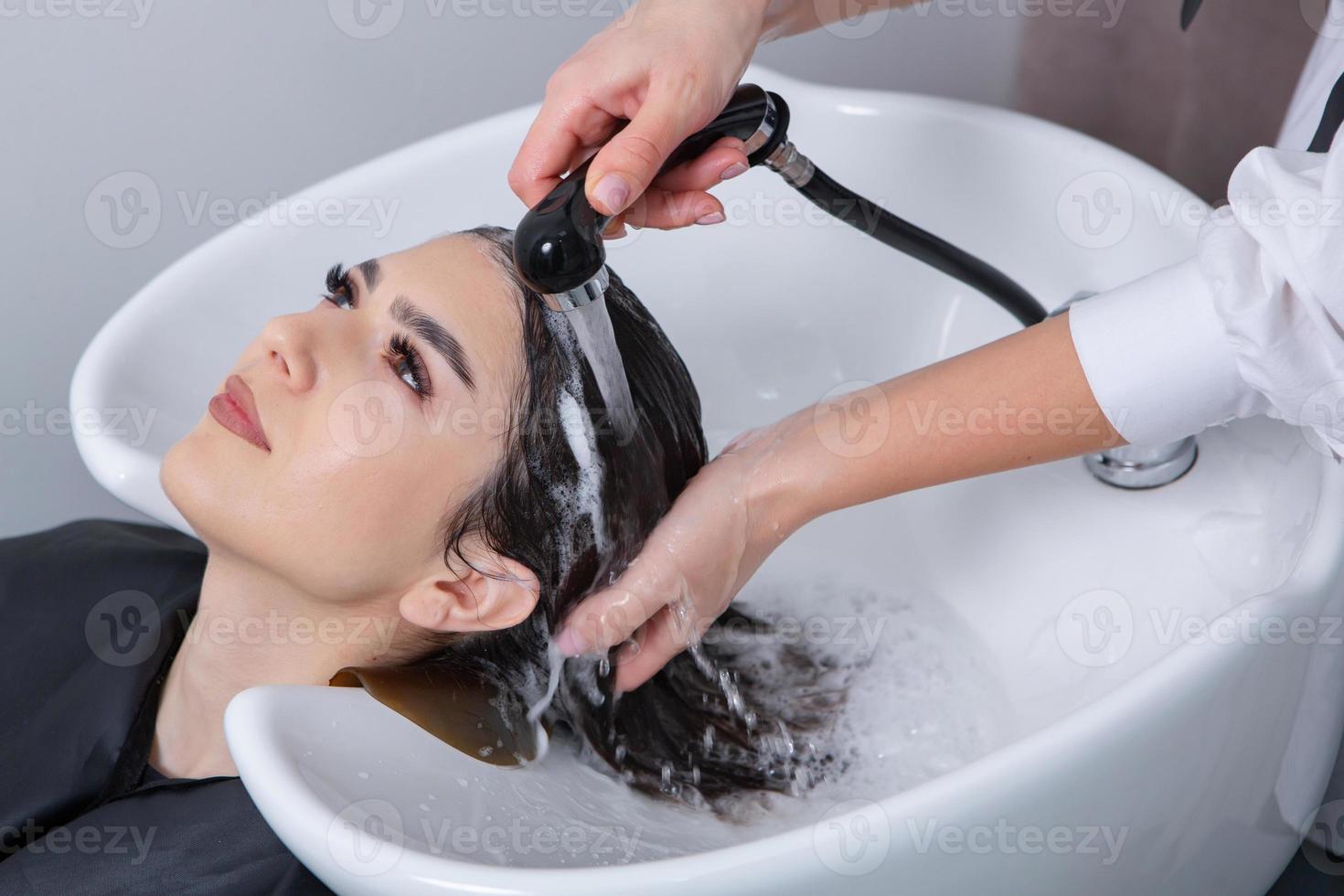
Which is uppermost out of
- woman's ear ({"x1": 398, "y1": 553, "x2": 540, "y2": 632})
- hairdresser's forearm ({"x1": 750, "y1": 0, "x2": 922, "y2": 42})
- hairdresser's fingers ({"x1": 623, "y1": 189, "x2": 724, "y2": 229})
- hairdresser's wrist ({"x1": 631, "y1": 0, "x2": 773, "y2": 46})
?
Answer: hairdresser's wrist ({"x1": 631, "y1": 0, "x2": 773, "y2": 46})

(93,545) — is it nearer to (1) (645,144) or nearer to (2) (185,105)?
(2) (185,105)

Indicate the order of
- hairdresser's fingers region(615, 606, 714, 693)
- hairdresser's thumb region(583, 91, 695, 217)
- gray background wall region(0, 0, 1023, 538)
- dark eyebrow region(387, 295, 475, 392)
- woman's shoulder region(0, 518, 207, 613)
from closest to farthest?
hairdresser's thumb region(583, 91, 695, 217) < dark eyebrow region(387, 295, 475, 392) < hairdresser's fingers region(615, 606, 714, 693) < woman's shoulder region(0, 518, 207, 613) < gray background wall region(0, 0, 1023, 538)

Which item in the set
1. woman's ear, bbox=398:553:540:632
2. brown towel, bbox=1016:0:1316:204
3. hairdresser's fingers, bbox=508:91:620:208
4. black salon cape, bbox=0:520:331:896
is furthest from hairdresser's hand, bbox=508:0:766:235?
brown towel, bbox=1016:0:1316:204

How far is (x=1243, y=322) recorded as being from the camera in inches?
37.2

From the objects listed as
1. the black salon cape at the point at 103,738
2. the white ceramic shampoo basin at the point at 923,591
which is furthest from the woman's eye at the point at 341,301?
the black salon cape at the point at 103,738

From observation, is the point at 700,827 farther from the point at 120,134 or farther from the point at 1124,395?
the point at 120,134

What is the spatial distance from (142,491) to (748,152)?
75cm

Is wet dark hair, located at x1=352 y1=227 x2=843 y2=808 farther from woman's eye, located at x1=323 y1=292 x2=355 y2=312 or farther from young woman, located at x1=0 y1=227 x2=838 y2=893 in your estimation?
woman's eye, located at x1=323 y1=292 x2=355 y2=312

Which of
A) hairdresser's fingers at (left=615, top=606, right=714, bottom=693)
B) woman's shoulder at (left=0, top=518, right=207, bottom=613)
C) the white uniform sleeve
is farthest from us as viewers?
woman's shoulder at (left=0, top=518, right=207, bottom=613)

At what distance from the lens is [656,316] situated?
1609mm

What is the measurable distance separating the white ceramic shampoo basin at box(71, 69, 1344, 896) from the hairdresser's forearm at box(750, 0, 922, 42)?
0.59ft

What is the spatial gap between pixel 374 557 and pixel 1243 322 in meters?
0.73

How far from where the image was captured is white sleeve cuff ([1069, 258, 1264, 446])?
0.99 meters

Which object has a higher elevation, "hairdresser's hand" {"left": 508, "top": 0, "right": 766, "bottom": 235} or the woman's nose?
"hairdresser's hand" {"left": 508, "top": 0, "right": 766, "bottom": 235}
